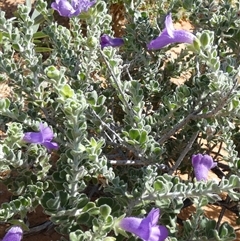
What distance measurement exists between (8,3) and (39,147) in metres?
2.70

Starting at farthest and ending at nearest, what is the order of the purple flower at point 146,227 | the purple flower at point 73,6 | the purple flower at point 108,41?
the purple flower at point 108,41 < the purple flower at point 73,6 < the purple flower at point 146,227

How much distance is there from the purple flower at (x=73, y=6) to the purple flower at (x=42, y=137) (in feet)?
1.30

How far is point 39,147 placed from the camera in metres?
1.86

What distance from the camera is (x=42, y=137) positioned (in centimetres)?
172

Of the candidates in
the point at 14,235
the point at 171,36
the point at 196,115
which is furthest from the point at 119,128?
the point at 14,235

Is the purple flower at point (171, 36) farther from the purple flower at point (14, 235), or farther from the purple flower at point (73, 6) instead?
the purple flower at point (14, 235)

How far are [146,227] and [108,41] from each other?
3.20 ft

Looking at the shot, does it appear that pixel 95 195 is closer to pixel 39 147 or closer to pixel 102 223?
pixel 39 147

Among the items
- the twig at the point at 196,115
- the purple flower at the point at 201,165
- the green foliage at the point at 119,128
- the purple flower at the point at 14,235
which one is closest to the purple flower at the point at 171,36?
the green foliage at the point at 119,128

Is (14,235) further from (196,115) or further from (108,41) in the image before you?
(108,41)

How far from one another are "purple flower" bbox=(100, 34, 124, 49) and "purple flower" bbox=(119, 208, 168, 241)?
92cm

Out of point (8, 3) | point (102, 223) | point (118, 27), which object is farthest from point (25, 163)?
point (8, 3)

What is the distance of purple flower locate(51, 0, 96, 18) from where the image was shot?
1792 millimetres

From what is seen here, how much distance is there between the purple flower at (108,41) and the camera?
88.0 inches
